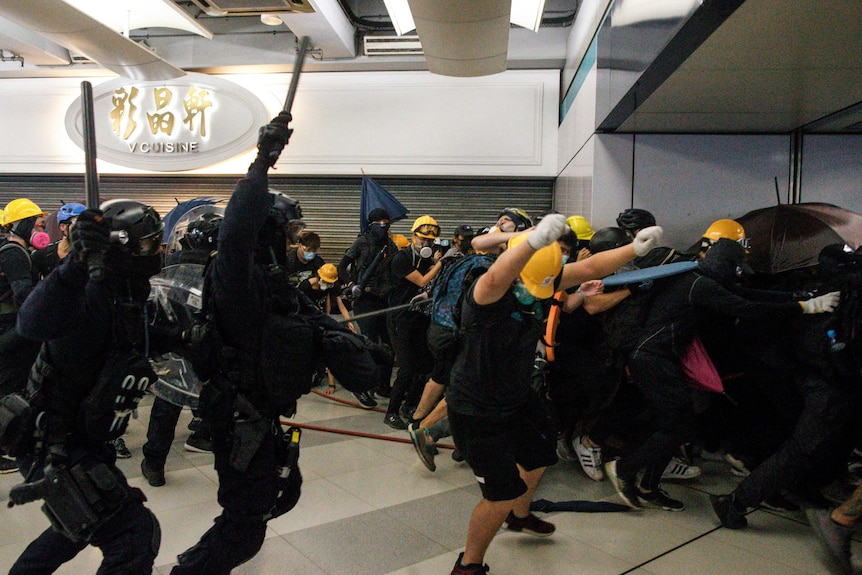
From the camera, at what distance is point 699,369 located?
4.06 meters

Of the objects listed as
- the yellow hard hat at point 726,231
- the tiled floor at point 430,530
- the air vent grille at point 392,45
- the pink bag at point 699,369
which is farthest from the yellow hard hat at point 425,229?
the air vent grille at point 392,45

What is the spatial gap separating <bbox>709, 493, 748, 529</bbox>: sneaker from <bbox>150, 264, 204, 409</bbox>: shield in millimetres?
3064

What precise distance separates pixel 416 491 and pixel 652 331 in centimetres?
183

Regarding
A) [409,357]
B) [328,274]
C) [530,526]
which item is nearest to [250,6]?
[328,274]

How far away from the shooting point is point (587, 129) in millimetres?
6488

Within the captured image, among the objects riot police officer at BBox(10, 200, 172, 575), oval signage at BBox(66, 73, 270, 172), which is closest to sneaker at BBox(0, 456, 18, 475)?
riot police officer at BBox(10, 200, 172, 575)

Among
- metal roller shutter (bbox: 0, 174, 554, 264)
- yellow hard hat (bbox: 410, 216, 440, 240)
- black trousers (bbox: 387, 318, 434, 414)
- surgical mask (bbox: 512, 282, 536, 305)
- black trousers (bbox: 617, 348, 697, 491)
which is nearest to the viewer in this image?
surgical mask (bbox: 512, 282, 536, 305)

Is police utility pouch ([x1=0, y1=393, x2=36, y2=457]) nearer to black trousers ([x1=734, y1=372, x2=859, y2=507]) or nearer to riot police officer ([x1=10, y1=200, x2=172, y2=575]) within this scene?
riot police officer ([x1=10, y1=200, x2=172, y2=575])

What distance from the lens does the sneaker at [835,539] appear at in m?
3.27

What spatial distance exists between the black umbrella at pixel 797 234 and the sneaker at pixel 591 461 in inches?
70.8

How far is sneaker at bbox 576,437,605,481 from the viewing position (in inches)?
180

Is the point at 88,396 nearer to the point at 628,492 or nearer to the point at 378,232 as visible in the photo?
the point at 628,492

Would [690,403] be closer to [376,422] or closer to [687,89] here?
[687,89]

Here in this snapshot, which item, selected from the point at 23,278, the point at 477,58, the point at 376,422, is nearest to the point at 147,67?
the point at 477,58
